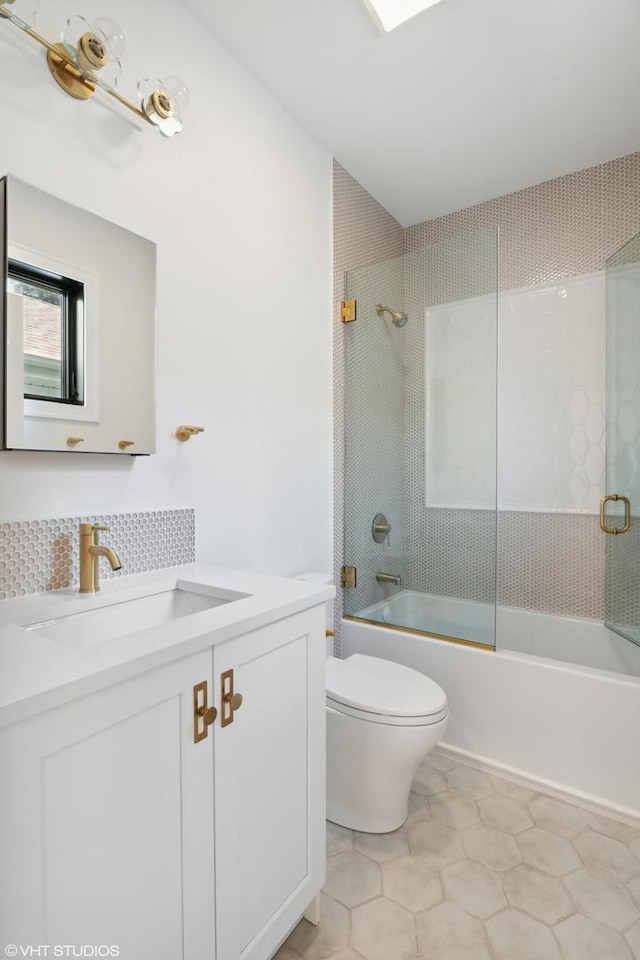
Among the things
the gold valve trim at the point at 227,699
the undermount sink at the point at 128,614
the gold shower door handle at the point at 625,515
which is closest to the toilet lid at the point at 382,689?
the undermount sink at the point at 128,614

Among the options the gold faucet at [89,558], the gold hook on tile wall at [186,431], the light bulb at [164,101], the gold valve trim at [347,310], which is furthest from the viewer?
the gold valve trim at [347,310]

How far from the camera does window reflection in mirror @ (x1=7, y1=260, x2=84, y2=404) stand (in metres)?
1.16

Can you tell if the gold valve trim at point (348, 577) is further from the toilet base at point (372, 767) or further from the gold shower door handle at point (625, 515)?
the gold shower door handle at point (625, 515)

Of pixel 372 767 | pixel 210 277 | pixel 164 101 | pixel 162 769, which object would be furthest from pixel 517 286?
pixel 162 769

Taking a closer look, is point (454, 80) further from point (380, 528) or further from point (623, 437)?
point (380, 528)

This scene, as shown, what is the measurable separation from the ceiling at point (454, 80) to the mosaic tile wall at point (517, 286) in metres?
0.14

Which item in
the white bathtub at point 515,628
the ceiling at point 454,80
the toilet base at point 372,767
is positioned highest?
the ceiling at point 454,80

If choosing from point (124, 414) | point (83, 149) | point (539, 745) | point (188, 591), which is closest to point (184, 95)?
point (83, 149)

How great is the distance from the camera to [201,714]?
0.90 metres

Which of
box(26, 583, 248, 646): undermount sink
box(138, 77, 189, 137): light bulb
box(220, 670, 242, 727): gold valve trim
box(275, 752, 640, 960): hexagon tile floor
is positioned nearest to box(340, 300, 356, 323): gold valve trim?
box(138, 77, 189, 137): light bulb

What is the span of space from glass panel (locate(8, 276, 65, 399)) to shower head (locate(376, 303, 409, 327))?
1.61 meters

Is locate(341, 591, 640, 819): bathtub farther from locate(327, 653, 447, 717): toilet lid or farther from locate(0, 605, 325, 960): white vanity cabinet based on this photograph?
locate(0, 605, 325, 960): white vanity cabinet

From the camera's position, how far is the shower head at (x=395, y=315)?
2475 millimetres

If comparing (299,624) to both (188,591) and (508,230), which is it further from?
(508,230)
